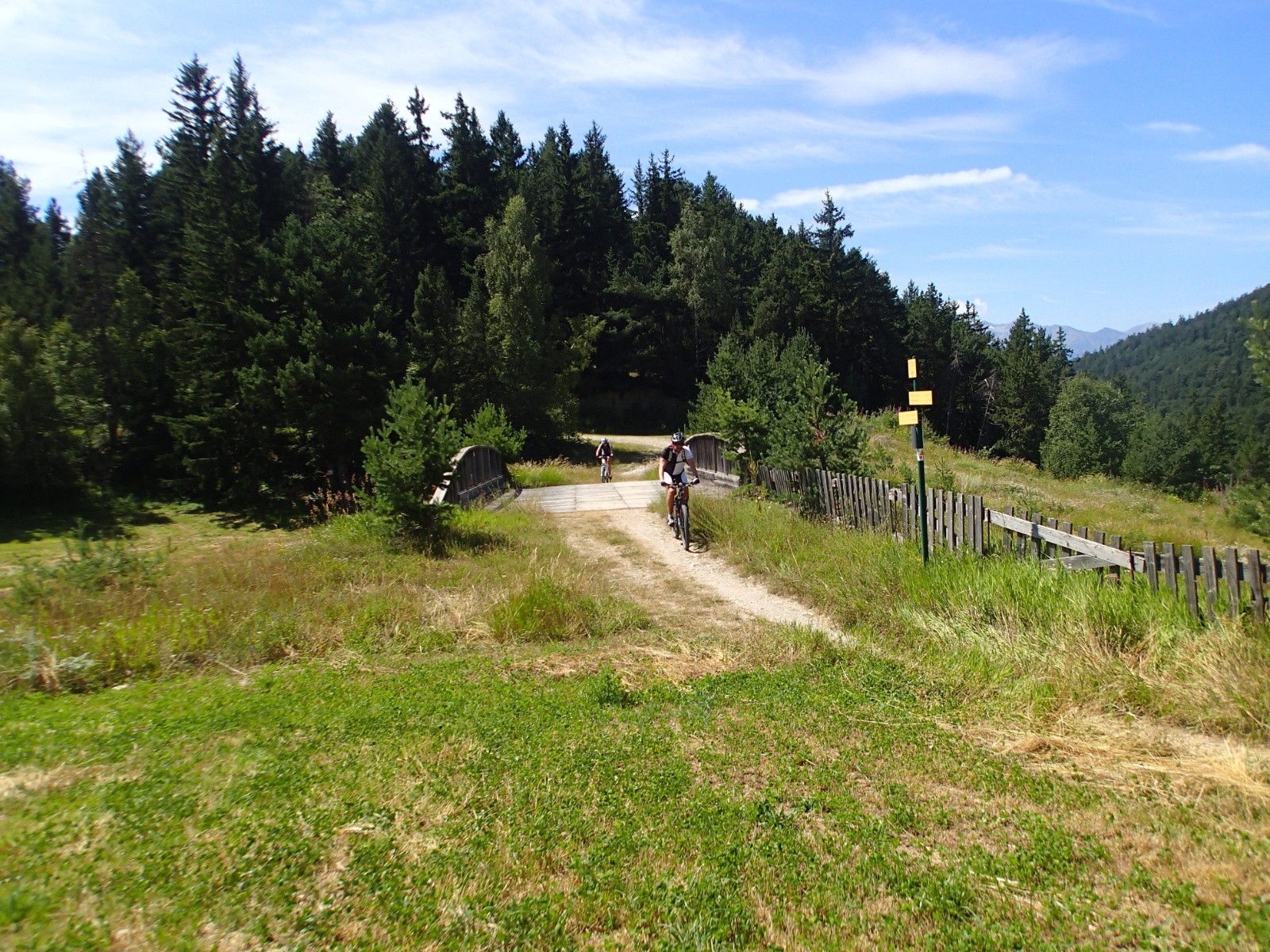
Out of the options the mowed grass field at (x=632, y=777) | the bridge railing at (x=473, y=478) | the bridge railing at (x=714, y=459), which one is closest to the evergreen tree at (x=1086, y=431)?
the bridge railing at (x=714, y=459)

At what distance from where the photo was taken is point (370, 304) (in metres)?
32.4

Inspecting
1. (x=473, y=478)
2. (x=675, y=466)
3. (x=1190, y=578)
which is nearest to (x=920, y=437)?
(x=1190, y=578)

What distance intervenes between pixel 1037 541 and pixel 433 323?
35.5m

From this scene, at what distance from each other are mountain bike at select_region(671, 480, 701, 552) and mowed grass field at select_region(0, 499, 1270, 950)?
194 inches

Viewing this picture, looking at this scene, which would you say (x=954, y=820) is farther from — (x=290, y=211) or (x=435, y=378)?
(x=290, y=211)

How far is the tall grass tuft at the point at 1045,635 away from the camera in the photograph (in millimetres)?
5236

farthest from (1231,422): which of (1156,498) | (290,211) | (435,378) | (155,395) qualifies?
(155,395)

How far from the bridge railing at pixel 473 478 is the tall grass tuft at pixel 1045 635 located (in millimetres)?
7130

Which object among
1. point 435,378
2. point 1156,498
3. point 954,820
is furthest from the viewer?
point 435,378

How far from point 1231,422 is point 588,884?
329 feet

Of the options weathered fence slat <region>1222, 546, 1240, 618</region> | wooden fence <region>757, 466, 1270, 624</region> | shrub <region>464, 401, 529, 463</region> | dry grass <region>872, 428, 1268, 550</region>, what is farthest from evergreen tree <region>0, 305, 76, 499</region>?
weathered fence slat <region>1222, 546, 1240, 618</region>

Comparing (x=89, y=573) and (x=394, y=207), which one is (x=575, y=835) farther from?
(x=394, y=207)

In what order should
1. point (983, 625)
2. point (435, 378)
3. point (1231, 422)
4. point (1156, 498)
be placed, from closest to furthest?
point (983, 625), point (1156, 498), point (435, 378), point (1231, 422)

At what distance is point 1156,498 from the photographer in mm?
30891
